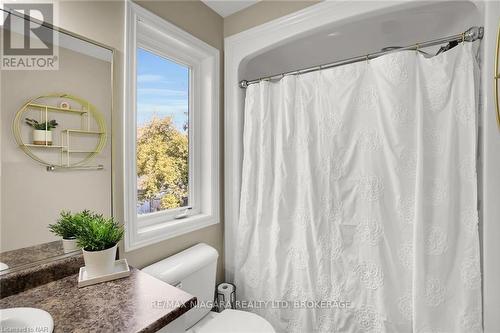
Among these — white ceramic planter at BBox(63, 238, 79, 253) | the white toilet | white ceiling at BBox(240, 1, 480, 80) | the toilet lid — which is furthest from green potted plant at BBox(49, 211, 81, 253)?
white ceiling at BBox(240, 1, 480, 80)

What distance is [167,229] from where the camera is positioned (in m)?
1.43

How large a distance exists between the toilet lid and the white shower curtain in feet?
1.06

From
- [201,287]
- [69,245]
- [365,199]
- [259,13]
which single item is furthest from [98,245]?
[259,13]

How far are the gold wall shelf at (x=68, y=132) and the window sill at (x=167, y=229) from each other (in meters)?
0.43

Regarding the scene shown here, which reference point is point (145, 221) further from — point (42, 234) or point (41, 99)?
point (41, 99)

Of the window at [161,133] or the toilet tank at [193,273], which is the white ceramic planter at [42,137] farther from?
the toilet tank at [193,273]

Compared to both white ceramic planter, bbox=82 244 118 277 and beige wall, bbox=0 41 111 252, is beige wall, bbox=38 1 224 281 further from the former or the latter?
white ceramic planter, bbox=82 244 118 277

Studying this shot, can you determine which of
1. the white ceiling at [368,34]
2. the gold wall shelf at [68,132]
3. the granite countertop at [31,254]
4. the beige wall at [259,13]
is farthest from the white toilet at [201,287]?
the beige wall at [259,13]

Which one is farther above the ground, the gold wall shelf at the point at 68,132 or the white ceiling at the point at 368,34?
the white ceiling at the point at 368,34

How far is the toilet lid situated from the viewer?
122 centimetres

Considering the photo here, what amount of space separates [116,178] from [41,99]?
437 millimetres

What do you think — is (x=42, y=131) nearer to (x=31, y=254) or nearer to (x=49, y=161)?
(x=49, y=161)

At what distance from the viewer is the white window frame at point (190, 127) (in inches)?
48.0

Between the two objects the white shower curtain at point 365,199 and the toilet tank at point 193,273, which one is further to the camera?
the toilet tank at point 193,273
